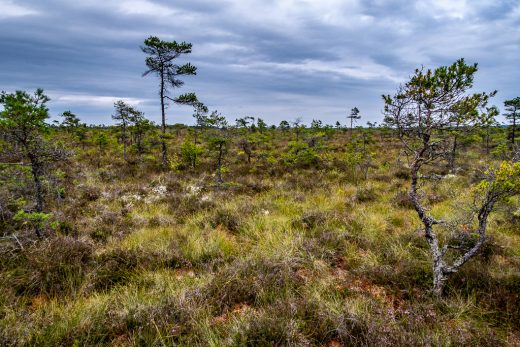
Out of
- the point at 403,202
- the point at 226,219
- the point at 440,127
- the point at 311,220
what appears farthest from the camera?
the point at 403,202

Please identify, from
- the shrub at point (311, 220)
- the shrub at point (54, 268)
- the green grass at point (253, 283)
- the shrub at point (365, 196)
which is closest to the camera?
the green grass at point (253, 283)

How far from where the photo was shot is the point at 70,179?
11688 mm

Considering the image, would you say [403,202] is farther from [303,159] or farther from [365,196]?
[303,159]

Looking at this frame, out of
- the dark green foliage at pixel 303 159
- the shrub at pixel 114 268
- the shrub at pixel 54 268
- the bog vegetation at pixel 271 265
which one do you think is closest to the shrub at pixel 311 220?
the bog vegetation at pixel 271 265

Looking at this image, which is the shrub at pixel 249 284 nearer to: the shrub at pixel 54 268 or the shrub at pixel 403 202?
the shrub at pixel 54 268

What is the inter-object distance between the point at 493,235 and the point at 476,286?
2.41 metres

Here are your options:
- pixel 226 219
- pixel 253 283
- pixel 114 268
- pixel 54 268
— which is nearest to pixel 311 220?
pixel 226 219

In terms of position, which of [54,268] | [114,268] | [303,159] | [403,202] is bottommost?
[114,268]

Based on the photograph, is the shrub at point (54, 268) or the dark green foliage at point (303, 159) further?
the dark green foliage at point (303, 159)

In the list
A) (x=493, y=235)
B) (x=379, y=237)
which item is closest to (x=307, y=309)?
(x=379, y=237)

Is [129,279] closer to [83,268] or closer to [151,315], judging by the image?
[83,268]

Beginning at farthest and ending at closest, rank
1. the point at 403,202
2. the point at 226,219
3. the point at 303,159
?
the point at 303,159
the point at 403,202
the point at 226,219

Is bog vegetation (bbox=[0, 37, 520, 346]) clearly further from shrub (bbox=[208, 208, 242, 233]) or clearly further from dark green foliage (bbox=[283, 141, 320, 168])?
dark green foliage (bbox=[283, 141, 320, 168])

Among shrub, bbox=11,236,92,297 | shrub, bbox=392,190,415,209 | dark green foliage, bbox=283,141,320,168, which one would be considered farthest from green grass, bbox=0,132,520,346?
dark green foliage, bbox=283,141,320,168
